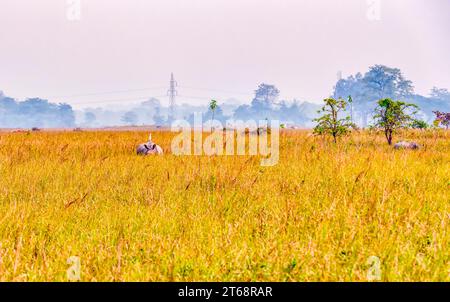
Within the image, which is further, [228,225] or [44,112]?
[44,112]

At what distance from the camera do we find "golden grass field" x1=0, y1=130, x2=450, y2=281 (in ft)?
8.48

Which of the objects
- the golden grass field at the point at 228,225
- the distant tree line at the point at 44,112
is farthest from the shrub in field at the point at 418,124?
the distant tree line at the point at 44,112

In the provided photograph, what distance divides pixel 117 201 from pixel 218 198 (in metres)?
1.30

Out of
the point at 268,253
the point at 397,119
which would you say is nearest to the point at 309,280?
the point at 268,253

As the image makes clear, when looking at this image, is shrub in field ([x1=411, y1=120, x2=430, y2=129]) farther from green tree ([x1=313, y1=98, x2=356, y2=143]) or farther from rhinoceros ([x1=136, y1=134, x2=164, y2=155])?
rhinoceros ([x1=136, y1=134, x2=164, y2=155])

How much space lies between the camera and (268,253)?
8.82 feet

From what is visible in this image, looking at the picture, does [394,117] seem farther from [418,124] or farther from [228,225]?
[228,225]

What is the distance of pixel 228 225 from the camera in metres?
3.39

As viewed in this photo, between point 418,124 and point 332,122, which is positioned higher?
point 418,124

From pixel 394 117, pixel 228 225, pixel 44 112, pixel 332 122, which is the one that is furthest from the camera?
pixel 44 112

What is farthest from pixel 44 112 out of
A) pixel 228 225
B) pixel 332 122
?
pixel 228 225

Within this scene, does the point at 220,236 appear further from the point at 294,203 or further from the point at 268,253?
the point at 294,203
